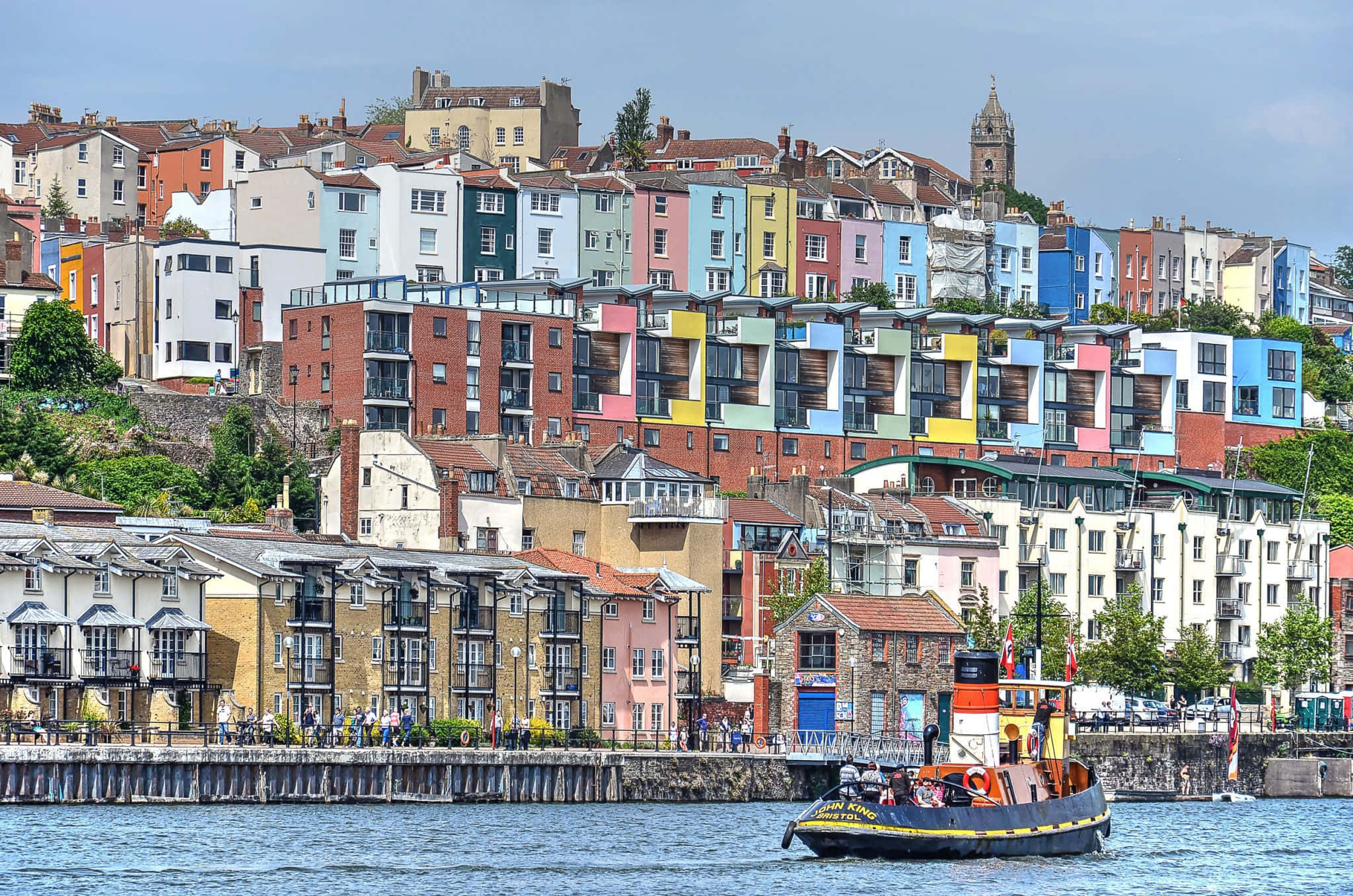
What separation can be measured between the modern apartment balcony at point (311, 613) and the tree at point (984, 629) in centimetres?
2881

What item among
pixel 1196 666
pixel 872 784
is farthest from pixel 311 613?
pixel 1196 666

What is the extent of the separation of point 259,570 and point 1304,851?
3426 centimetres

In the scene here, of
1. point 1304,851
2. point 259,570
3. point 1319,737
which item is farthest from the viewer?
point 1319,737

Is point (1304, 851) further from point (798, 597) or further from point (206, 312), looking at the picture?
point (206, 312)

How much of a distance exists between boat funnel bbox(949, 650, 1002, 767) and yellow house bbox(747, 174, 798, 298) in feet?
296

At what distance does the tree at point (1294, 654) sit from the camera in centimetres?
13112

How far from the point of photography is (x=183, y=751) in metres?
82.7

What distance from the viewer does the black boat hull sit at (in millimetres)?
70625

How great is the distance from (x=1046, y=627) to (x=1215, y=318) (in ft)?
226

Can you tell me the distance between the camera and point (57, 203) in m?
170

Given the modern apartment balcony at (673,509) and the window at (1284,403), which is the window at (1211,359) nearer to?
the window at (1284,403)

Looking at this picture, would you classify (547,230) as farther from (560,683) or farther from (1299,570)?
(560,683)

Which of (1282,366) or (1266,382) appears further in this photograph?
(1282,366)

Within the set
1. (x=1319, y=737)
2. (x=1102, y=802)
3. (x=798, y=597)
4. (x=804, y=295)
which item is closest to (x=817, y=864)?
(x=1102, y=802)
